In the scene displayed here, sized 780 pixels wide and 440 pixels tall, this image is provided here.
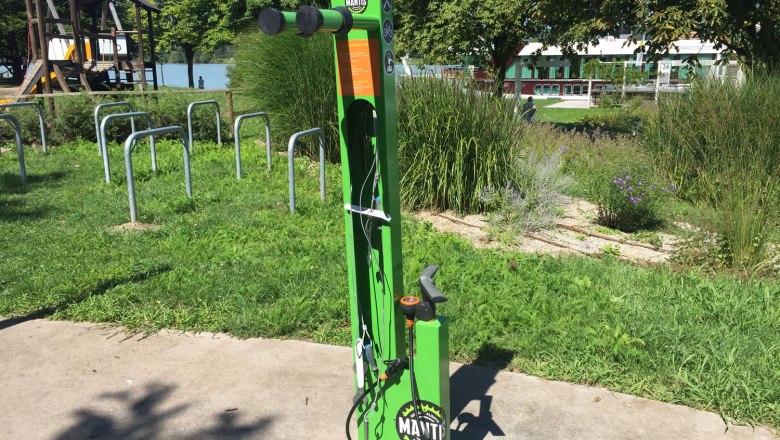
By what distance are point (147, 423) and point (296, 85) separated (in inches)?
326

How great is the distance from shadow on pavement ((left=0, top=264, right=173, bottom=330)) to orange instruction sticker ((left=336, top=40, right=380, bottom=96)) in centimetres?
309

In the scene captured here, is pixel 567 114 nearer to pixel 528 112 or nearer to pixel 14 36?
pixel 528 112

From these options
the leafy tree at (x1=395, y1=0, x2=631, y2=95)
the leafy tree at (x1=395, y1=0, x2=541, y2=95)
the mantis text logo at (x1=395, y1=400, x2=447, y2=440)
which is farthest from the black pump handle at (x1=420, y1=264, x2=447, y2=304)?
the leafy tree at (x1=395, y1=0, x2=541, y2=95)

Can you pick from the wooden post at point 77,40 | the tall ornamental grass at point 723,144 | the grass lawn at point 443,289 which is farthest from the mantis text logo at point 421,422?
the wooden post at point 77,40

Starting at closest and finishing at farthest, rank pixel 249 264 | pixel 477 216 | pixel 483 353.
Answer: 1. pixel 483 353
2. pixel 249 264
3. pixel 477 216

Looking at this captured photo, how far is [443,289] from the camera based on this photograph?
462 centimetres

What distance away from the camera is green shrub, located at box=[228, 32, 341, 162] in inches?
415

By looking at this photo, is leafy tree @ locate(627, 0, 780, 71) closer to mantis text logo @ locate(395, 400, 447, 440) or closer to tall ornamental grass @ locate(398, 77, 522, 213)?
tall ornamental grass @ locate(398, 77, 522, 213)

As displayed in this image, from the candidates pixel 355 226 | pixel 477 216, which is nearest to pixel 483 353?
pixel 355 226

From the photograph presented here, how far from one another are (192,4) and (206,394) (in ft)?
135

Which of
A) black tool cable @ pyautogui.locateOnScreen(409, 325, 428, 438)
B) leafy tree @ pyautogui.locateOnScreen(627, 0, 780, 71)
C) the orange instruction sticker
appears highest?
leafy tree @ pyautogui.locateOnScreen(627, 0, 780, 71)

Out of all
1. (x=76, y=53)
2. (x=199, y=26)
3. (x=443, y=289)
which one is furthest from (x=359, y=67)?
(x=199, y=26)

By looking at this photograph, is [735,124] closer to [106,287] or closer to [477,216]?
[477,216]

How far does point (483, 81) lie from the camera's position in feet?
25.3
